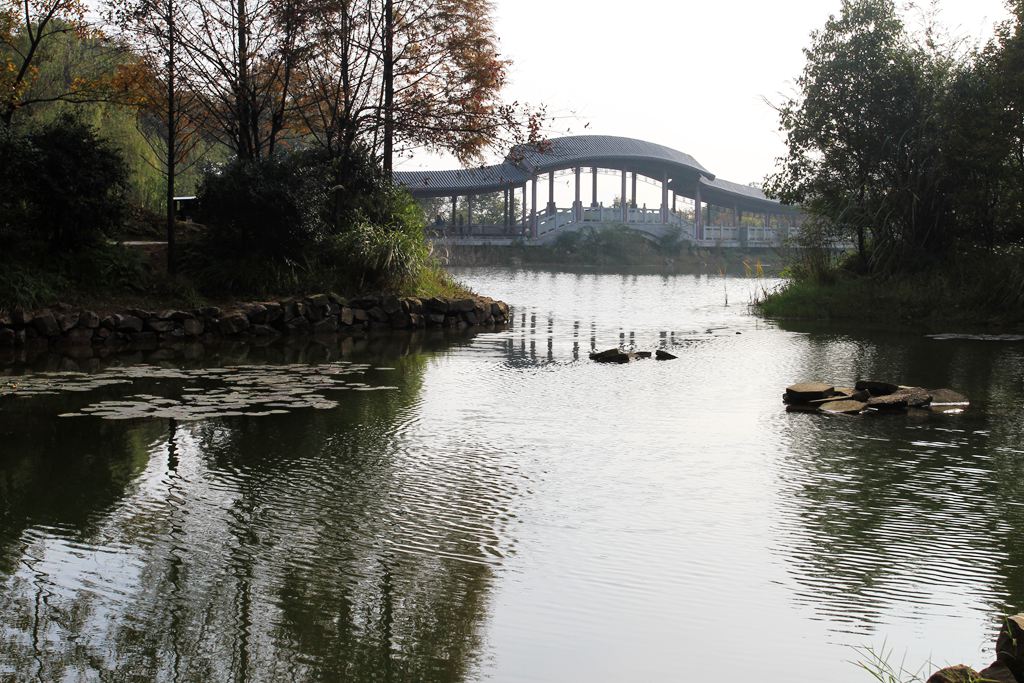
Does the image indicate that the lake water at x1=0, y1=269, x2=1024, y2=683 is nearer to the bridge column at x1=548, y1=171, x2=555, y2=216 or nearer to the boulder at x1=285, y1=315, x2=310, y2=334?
the boulder at x1=285, y1=315, x2=310, y2=334

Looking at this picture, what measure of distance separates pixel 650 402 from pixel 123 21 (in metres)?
12.9

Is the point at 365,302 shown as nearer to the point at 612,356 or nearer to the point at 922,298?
the point at 612,356

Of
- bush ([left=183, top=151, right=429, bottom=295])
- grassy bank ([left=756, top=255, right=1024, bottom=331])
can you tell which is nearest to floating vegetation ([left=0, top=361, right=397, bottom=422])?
bush ([left=183, top=151, right=429, bottom=295])

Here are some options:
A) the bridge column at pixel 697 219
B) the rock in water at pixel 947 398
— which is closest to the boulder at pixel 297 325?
the rock in water at pixel 947 398

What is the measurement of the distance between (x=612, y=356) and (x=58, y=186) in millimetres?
8044

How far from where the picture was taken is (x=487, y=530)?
586 centimetres

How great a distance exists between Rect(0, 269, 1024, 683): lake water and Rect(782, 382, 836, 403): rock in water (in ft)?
0.93

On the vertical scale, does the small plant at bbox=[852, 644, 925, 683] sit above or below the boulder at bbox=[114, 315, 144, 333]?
below

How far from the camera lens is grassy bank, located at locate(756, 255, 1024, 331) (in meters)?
19.4

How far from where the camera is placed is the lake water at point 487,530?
4.16 metres

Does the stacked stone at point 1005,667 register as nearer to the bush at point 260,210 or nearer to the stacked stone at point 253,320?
the stacked stone at point 253,320

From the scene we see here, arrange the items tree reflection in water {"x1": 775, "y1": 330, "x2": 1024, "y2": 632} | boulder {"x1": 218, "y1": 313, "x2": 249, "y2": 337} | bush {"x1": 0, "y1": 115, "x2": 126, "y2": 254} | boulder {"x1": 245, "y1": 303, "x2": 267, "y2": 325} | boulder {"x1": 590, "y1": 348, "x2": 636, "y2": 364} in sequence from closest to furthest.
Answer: tree reflection in water {"x1": 775, "y1": 330, "x2": 1024, "y2": 632}, boulder {"x1": 590, "y1": 348, "x2": 636, "y2": 364}, bush {"x1": 0, "y1": 115, "x2": 126, "y2": 254}, boulder {"x1": 218, "y1": 313, "x2": 249, "y2": 337}, boulder {"x1": 245, "y1": 303, "x2": 267, "y2": 325}

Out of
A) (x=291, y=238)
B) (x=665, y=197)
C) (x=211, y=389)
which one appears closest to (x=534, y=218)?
A: (x=665, y=197)

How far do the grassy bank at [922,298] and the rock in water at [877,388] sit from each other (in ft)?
30.3
